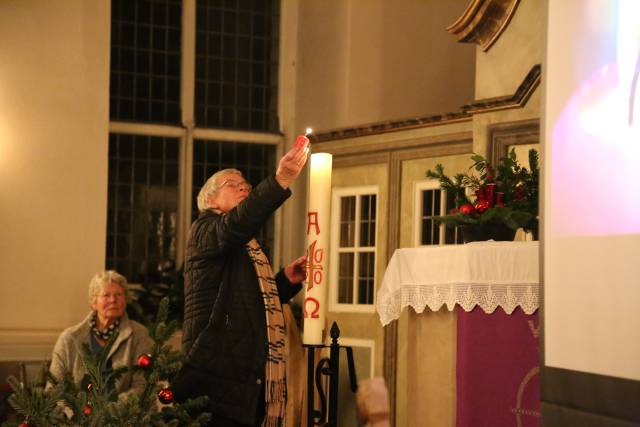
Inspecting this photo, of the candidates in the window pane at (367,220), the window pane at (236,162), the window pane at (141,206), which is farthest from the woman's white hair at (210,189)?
the window pane at (236,162)

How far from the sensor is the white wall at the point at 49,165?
6.75 metres

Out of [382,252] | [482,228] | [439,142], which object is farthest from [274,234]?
[482,228]

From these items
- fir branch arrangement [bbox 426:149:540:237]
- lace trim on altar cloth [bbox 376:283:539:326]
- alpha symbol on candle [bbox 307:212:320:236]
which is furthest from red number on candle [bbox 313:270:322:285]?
fir branch arrangement [bbox 426:149:540:237]

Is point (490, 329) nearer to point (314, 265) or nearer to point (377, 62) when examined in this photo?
point (314, 265)

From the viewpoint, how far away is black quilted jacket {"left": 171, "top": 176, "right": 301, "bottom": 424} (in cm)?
399

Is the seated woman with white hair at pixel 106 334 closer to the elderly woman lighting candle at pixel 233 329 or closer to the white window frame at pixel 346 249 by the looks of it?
the elderly woman lighting candle at pixel 233 329

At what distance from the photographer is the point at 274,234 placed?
8156 millimetres

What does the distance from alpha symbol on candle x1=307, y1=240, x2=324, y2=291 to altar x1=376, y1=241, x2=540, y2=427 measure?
1.54 feet

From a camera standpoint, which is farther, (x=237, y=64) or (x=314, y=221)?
(x=237, y=64)

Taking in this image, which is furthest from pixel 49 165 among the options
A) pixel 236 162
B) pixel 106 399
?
pixel 106 399

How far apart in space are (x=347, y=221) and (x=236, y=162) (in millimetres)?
1190

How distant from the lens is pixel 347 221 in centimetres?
743

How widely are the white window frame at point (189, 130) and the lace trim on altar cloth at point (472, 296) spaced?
4.22 metres

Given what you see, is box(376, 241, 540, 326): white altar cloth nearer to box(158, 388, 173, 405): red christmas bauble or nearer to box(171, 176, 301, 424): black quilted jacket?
box(171, 176, 301, 424): black quilted jacket
